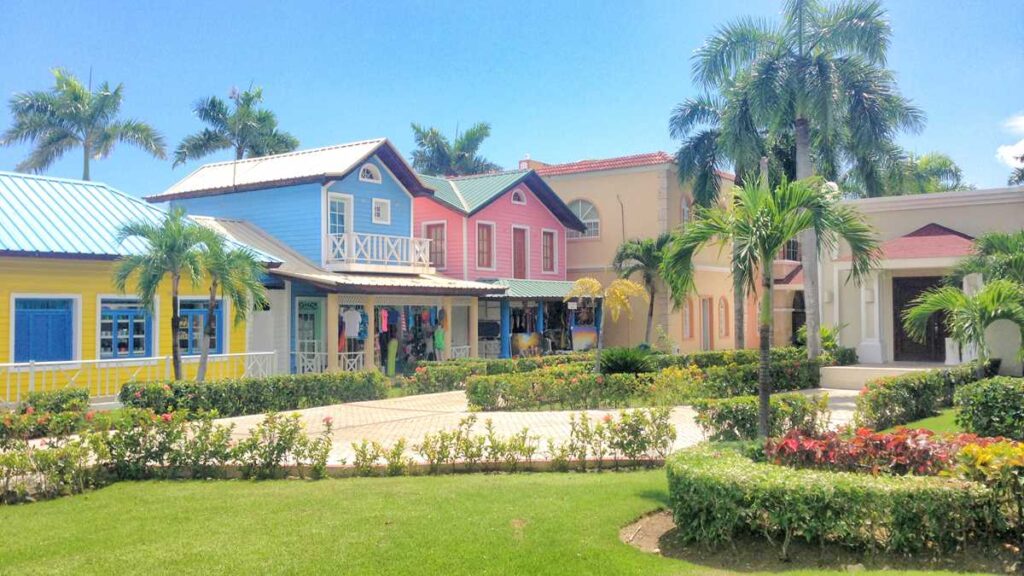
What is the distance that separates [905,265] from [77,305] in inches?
745

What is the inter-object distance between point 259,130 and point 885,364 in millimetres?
25182

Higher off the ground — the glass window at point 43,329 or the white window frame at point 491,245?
the white window frame at point 491,245

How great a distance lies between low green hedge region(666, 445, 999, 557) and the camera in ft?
21.1

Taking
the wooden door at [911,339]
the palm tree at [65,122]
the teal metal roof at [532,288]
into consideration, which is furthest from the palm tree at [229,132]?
the wooden door at [911,339]

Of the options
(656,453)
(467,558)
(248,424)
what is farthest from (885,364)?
(467,558)

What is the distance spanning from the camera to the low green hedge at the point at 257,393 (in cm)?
1434

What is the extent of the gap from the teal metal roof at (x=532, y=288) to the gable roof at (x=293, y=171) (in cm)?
396

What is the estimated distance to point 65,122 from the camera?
104ft

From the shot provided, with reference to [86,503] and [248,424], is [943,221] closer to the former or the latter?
[248,424]

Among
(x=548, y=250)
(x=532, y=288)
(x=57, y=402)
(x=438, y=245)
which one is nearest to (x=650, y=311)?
(x=548, y=250)

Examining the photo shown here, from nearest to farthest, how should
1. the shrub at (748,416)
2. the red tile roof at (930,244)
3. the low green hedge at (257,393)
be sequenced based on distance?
1. the shrub at (748,416)
2. the low green hedge at (257,393)
3. the red tile roof at (930,244)

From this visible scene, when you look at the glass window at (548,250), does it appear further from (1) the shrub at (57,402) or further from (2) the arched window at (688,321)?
(1) the shrub at (57,402)

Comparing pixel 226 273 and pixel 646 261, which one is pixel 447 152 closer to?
pixel 646 261

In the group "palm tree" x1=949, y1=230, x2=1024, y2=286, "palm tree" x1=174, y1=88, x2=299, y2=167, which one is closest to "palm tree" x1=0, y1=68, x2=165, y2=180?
"palm tree" x1=174, y1=88, x2=299, y2=167
